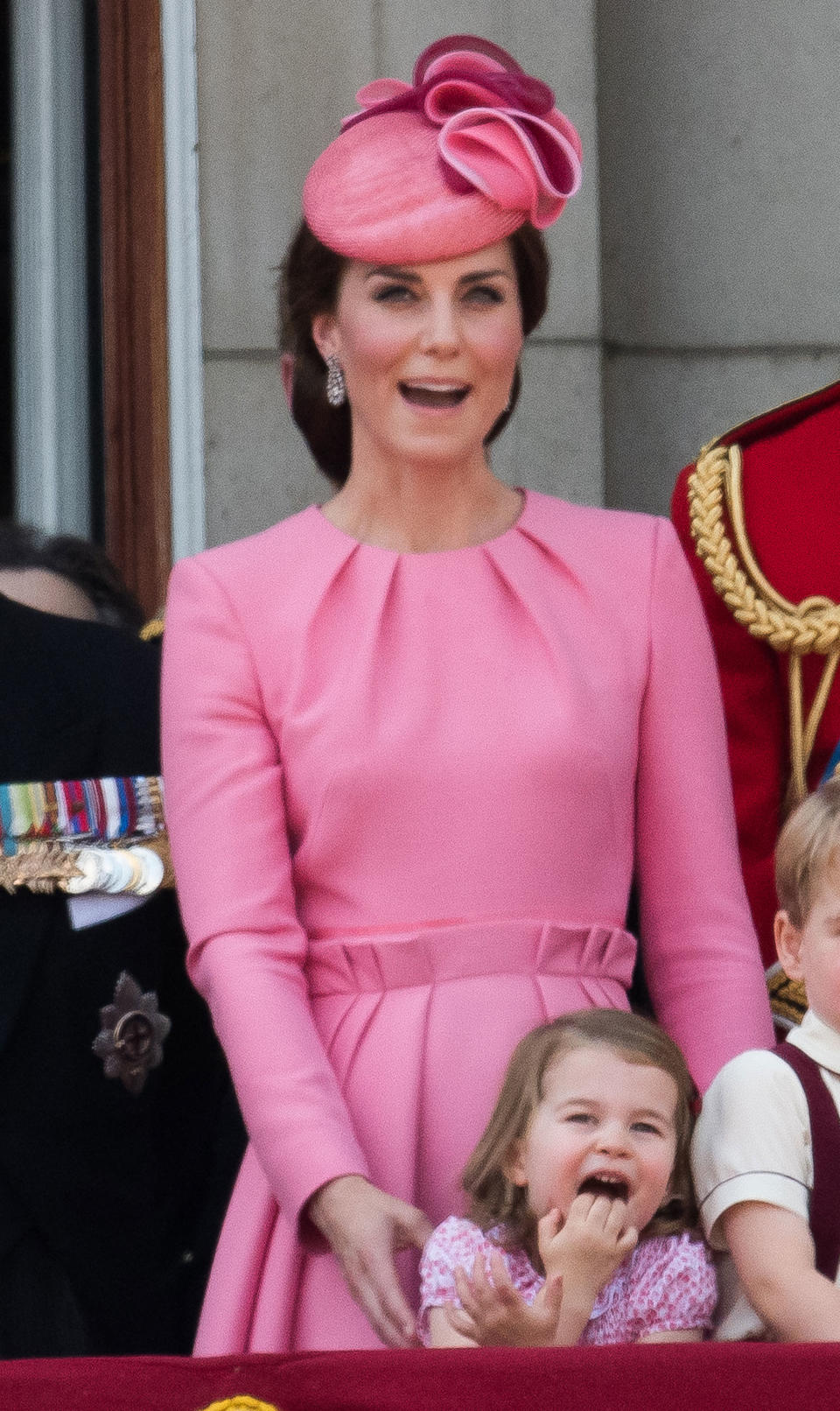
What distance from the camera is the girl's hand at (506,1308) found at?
179 cm

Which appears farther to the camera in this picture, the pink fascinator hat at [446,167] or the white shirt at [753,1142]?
the pink fascinator hat at [446,167]

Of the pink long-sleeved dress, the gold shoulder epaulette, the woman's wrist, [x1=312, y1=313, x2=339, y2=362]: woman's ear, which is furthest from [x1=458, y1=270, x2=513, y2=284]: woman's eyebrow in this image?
the gold shoulder epaulette

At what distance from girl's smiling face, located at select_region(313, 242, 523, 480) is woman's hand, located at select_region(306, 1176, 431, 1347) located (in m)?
0.69

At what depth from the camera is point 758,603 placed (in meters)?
2.57

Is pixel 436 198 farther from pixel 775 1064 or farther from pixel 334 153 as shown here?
pixel 775 1064

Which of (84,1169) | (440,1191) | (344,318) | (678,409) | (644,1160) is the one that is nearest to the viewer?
(644,1160)

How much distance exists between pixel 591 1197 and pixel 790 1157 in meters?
0.16

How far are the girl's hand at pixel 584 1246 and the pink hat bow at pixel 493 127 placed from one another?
94 cm

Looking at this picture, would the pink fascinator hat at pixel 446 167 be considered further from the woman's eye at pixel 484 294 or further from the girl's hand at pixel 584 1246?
the girl's hand at pixel 584 1246

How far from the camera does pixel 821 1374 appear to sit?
1604 mm

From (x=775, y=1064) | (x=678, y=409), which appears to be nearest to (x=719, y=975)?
(x=775, y=1064)

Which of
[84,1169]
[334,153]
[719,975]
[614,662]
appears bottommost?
[84,1169]

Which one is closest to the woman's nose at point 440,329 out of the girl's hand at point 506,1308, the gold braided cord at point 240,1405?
the girl's hand at point 506,1308

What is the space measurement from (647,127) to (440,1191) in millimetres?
2804
